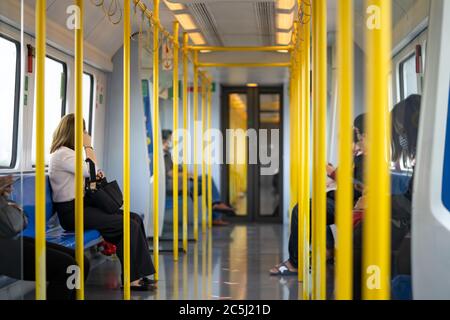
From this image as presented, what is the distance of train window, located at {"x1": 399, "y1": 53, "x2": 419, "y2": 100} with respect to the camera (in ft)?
9.81

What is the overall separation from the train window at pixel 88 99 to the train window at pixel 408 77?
2.16m

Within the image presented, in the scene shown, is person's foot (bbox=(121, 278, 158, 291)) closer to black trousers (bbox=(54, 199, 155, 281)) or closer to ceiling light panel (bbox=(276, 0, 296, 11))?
black trousers (bbox=(54, 199, 155, 281))

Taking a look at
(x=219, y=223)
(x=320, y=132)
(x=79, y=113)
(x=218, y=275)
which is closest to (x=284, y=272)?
A: (x=218, y=275)

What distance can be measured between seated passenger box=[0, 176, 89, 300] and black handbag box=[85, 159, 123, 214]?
57cm

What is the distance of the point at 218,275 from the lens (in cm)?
657

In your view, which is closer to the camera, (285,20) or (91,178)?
(91,178)

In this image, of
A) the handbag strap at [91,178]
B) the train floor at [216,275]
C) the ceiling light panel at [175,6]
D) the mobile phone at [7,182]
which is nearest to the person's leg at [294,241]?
the train floor at [216,275]

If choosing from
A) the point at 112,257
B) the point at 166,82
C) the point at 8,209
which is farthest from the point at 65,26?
the point at 166,82

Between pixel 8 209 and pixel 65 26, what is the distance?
1315 mm

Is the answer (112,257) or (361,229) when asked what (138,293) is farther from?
(361,229)

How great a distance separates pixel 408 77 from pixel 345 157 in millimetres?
573

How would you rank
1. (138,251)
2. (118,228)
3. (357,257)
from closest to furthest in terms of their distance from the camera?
(357,257), (118,228), (138,251)

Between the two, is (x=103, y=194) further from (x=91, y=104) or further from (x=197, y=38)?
(x=197, y=38)

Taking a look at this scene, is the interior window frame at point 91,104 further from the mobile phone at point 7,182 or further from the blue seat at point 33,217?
the mobile phone at point 7,182
